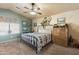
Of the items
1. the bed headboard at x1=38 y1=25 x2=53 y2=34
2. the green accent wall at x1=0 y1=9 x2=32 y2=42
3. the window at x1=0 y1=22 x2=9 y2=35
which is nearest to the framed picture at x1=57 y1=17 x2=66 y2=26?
the bed headboard at x1=38 y1=25 x2=53 y2=34

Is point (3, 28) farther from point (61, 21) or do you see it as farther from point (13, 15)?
point (61, 21)

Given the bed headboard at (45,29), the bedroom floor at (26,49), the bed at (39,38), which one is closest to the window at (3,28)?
the bedroom floor at (26,49)

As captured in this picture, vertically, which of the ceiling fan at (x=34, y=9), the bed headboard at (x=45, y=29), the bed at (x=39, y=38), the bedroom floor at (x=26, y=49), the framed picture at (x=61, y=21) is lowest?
the bedroom floor at (x=26, y=49)

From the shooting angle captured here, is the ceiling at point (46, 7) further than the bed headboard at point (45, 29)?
No

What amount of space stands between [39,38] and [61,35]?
44cm

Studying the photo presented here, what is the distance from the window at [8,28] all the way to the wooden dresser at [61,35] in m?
0.72

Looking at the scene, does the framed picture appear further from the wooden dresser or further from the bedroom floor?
the bedroom floor

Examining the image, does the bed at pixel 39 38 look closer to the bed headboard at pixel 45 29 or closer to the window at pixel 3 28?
the bed headboard at pixel 45 29

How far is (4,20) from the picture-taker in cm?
196

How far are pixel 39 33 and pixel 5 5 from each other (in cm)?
81

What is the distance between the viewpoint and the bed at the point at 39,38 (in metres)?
1.97

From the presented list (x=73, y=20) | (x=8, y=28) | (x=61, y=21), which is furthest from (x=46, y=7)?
(x=8, y=28)

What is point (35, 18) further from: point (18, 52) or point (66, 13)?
point (18, 52)

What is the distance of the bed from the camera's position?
1970 mm
